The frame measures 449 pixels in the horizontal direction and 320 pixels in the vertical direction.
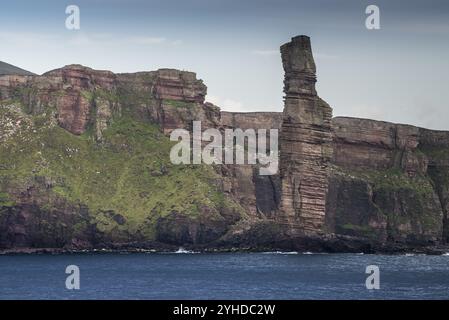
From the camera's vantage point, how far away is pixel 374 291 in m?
179

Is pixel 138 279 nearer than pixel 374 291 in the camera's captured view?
No

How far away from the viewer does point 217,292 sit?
176 metres
